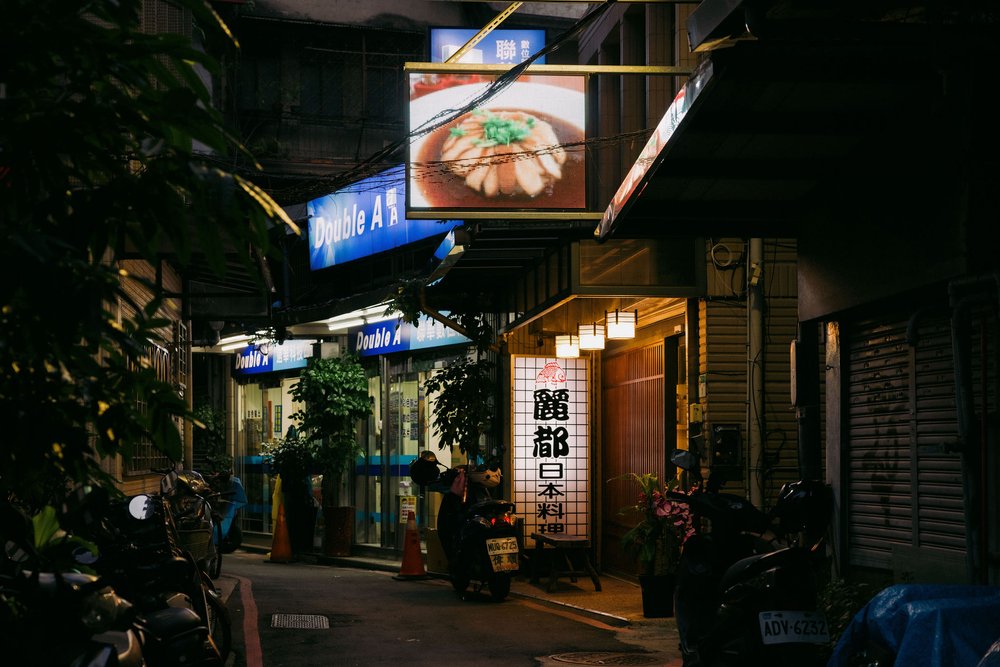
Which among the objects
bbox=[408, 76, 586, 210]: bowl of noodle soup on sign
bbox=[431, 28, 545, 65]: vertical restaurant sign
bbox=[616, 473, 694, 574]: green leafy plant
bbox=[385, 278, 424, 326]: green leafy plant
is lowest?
bbox=[616, 473, 694, 574]: green leafy plant

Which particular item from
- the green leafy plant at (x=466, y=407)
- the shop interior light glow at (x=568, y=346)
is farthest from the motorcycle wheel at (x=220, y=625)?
the green leafy plant at (x=466, y=407)

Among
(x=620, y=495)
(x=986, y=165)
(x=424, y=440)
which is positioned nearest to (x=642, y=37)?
(x=620, y=495)

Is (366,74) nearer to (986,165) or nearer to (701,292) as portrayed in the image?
(701,292)

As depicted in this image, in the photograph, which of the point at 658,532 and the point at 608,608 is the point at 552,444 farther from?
the point at 658,532

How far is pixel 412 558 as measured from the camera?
18.3m

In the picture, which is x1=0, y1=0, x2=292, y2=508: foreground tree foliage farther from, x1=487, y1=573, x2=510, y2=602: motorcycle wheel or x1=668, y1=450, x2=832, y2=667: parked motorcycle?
x1=487, y1=573, x2=510, y2=602: motorcycle wheel

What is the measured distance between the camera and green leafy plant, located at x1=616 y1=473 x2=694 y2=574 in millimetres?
12517

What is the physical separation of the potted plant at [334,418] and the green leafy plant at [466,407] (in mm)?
3515

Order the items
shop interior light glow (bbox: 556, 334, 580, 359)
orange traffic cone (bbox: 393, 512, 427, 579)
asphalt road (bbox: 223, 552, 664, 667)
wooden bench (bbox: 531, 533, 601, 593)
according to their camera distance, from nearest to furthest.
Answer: asphalt road (bbox: 223, 552, 664, 667) < wooden bench (bbox: 531, 533, 601, 593) < shop interior light glow (bbox: 556, 334, 580, 359) < orange traffic cone (bbox: 393, 512, 427, 579)

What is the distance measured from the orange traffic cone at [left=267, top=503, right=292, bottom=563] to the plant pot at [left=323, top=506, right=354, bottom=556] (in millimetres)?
677

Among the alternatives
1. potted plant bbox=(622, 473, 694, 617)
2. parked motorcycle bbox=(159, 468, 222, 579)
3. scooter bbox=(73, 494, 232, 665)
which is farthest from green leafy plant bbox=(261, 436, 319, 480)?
scooter bbox=(73, 494, 232, 665)

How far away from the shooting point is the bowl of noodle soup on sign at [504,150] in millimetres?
13750

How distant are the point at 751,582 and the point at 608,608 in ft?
24.4

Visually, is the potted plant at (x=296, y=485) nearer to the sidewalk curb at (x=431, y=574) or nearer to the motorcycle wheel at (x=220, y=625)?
the sidewalk curb at (x=431, y=574)
